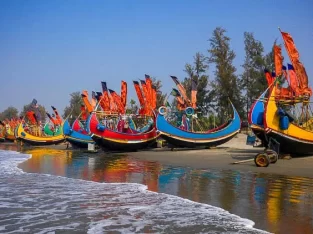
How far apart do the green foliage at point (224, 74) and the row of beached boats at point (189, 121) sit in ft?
20.5

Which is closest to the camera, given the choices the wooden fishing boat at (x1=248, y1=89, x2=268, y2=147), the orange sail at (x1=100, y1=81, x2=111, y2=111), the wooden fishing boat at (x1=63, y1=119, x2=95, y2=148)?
the wooden fishing boat at (x1=248, y1=89, x2=268, y2=147)

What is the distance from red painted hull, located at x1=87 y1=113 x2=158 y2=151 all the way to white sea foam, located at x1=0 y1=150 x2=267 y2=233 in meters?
17.2

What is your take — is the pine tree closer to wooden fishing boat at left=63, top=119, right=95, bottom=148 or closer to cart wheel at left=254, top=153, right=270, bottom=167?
wooden fishing boat at left=63, top=119, right=95, bottom=148

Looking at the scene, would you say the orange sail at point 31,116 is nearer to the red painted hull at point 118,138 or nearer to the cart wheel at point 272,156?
the red painted hull at point 118,138

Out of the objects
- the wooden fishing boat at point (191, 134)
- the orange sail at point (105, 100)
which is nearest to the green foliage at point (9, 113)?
the orange sail at point (105, 100)

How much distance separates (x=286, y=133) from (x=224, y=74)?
2070 centimetres

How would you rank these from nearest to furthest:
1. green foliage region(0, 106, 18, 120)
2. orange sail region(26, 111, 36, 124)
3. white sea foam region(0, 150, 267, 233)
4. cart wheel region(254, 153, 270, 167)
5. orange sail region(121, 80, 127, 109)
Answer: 1. white sea foam region(0, 150, 267, 233)
2. cart wheel region(254, 153, 270, 167)
3. orange sail region(121, 80, 127, 109)
4. orange sail region(26, 111, 36, 124)
5. green foliage region(0, 106, 18, 120)

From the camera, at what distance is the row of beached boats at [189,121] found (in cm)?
1822

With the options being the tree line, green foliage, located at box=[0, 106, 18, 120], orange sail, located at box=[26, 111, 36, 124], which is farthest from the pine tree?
green foliage, located at box=[0, 106, 18, 120]

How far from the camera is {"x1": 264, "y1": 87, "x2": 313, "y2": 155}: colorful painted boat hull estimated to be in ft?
58.5

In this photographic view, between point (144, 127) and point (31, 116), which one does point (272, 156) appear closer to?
point (144, 127)

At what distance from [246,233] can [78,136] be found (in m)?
31.6

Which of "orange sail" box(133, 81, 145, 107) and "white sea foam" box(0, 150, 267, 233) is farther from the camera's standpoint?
"orange sail" box(133, 81, 145, 107)

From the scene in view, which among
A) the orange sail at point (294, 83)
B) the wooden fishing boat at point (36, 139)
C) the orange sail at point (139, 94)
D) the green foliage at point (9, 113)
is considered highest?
the green foliage at point (9, 113)
